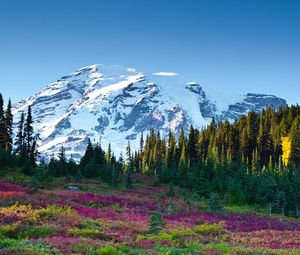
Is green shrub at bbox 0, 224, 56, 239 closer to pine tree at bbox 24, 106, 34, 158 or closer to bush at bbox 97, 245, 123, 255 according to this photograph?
bush at bbox 97, 245, 123, 255

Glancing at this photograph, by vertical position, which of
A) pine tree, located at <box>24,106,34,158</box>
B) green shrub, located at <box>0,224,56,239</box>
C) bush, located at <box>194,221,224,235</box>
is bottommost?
bush, located at <box>194,221,224,235</box>

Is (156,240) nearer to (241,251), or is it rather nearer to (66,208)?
(241,251)

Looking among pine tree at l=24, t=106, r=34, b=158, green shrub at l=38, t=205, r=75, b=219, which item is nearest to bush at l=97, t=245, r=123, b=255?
green shrub at l=38, t=205, r=75, b=219

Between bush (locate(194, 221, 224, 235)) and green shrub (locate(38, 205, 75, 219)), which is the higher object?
green shrub (locate(38, 205, 75, 219))

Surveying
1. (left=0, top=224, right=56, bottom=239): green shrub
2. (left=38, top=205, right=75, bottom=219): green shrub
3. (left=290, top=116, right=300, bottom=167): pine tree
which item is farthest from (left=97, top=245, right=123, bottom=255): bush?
(left=290, top=116, right=300, bottom=167): pine tree

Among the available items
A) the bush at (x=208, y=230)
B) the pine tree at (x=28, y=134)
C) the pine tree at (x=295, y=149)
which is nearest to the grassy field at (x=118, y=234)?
the bush at (x=208, y=230)

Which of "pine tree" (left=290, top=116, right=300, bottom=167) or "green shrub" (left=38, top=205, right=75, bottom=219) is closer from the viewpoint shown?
"green shrub" (left=38, top=205, right=75, bottom=219)

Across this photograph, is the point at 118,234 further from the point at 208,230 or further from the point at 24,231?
the point at 208,230

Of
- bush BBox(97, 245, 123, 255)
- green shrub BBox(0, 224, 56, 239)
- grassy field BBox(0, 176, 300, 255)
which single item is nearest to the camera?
bush BBox(97, 245, 123, 255)

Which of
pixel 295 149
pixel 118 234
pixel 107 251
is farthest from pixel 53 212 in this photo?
pixel 295 149

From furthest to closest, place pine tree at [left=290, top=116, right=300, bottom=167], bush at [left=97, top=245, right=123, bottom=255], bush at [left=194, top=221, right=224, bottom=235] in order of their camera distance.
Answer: pine tree at [left=290, top=116, right=300, bottom=167], bush at [left=194, top=221, right=224, bottom=235], bush at [left=97, top=245, right=123, bottom=255]

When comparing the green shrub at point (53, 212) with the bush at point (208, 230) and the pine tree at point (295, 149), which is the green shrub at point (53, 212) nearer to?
the bush at point (208, 230)

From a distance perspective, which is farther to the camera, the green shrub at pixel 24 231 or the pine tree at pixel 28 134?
the pine tree at pixel 28 134

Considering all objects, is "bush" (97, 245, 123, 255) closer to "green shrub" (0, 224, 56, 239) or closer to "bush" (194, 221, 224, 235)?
"green shrub" (0, 224, 56, 239)
